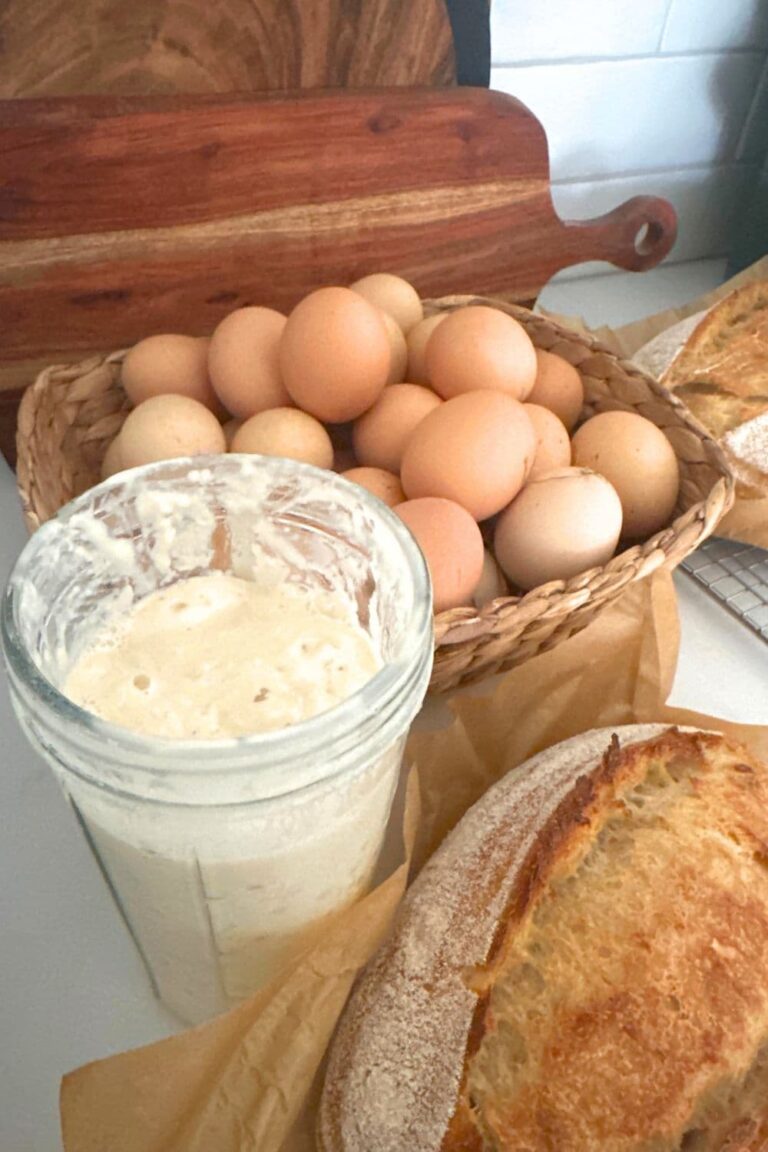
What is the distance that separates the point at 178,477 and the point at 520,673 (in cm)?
26

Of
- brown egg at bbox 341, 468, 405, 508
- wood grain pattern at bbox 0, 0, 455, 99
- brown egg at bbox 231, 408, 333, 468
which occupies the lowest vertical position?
brown egg at bbox 341, 468, 405, 508

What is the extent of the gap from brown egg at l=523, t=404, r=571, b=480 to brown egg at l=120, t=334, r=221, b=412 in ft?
0.86

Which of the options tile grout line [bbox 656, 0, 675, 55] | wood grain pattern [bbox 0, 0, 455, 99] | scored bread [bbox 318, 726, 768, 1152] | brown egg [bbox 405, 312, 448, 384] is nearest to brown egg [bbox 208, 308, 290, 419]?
brown egg [bbox 405, 312, 448, 384]

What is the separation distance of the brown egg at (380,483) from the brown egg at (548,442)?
0.10 m

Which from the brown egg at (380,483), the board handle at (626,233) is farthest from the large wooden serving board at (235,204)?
the brown egg at (380,483)

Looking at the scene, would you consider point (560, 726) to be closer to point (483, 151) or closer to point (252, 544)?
point (252, 544)

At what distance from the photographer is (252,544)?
1.63 feet

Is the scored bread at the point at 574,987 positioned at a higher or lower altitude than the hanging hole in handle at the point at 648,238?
lower

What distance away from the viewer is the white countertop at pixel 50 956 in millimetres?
476

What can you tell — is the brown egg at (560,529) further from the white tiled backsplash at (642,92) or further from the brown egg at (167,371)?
the white tiled backsplash at (642,92)

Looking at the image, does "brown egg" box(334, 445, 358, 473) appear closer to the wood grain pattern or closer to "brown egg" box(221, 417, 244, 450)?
"brown egg" box(221, 417, 244, 450)

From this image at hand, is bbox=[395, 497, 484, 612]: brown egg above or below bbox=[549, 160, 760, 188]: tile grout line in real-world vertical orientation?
below

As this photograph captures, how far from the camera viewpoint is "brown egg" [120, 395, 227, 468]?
659mm

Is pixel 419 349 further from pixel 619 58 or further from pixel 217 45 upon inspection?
pixel 619 58
